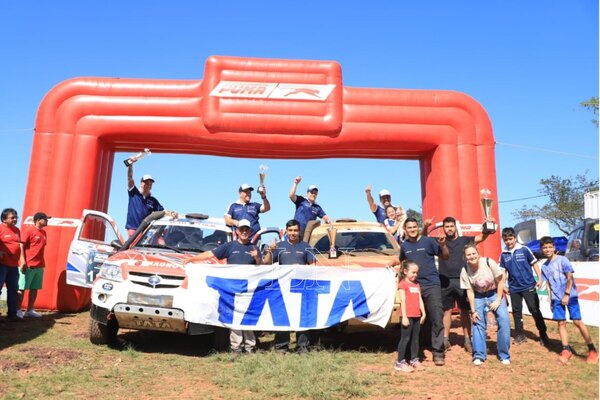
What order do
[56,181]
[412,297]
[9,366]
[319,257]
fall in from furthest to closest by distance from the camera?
[56,181]
[319,257]
[412,297]
[9,366]

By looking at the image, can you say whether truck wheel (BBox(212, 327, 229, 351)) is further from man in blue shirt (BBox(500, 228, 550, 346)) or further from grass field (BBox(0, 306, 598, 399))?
man in blue shirt (BBox(500, 228, 550, 346))

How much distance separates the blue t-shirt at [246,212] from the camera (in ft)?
31.8

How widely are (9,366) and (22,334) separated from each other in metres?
2.40

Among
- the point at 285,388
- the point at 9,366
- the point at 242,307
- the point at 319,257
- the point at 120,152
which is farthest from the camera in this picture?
the point at 120,152

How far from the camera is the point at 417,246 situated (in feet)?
23.2

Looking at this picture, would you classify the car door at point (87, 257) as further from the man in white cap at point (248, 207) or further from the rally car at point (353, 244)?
the rally car at point (353, 244)

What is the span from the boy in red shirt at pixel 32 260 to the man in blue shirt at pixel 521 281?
8.08 meters

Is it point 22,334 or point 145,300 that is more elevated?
point 145,300

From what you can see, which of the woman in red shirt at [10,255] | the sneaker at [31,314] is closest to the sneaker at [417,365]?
the woman in red shirt at [10,255]

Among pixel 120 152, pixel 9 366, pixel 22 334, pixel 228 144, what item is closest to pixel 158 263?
pixel 9 366

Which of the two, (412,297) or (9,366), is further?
(412,297)

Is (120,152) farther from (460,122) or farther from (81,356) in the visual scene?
(460,122)

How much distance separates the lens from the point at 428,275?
7.01 meters

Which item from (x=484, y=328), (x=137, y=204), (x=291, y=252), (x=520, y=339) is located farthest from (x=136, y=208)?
(x=520, y=339)
